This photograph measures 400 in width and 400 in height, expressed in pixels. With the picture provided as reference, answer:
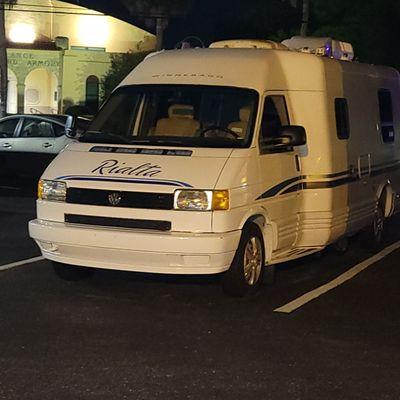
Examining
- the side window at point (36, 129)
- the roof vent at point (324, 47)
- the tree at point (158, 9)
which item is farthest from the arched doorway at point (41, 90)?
the roof vent at point (324, 47)

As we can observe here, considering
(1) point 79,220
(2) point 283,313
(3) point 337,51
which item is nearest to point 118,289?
(1) point 79,220

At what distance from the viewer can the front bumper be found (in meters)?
7.30

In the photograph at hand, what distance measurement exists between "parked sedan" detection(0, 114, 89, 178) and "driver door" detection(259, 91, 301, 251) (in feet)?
28.9

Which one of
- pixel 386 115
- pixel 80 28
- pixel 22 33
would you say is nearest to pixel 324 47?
pixel 386 115

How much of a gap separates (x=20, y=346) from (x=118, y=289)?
2067mm

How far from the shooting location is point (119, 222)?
24.7ft

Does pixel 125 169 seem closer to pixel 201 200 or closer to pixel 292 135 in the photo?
pixel 201 200

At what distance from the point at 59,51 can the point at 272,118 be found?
3095 centimetres

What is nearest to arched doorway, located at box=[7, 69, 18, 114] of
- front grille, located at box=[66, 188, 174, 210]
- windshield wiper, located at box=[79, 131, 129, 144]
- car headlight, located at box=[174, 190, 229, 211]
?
windshield wiper, located at box=[79, 131, 129, 144]

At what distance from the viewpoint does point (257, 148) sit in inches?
314

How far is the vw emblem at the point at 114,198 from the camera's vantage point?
24.8ft

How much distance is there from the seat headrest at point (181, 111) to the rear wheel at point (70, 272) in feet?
5.68

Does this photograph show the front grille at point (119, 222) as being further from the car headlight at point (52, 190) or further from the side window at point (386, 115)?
the side window at point (386, 115)

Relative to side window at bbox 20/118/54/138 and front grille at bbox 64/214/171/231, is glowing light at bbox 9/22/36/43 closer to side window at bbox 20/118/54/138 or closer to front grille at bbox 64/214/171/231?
side window at bbox 20/118/54/138
